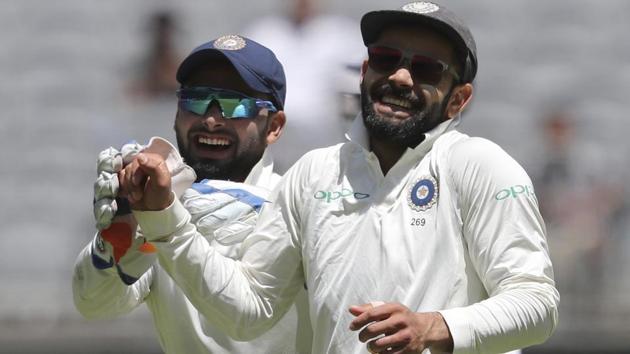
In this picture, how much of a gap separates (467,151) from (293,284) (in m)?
0.57

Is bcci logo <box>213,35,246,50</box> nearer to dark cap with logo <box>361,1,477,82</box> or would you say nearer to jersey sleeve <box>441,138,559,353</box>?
dark cap with logo <box>361,1,477,82</box>

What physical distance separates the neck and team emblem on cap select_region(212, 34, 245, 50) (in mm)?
789

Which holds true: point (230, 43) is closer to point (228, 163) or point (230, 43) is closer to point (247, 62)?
point (247, 62)

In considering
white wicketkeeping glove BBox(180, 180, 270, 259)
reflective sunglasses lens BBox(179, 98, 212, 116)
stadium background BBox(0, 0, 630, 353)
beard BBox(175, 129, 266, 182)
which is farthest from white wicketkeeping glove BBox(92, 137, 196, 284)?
stadium background BBox(0, 0, 630, 353)

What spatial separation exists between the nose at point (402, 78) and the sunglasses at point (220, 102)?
2.44 ft

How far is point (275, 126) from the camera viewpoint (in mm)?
4312

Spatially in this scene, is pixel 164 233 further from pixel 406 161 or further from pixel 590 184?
pixel 590 184

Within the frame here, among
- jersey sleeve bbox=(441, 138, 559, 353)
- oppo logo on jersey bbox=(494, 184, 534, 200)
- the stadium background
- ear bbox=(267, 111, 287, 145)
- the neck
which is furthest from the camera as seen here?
the stadium background

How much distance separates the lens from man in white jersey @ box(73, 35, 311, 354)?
12.8 ft

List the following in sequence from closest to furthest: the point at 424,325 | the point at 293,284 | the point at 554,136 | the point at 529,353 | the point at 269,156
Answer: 1. the point at 424,325
2. the point at 293,284
3. the point at 269,156
4. the point at 529,353
5. the point at 554,136

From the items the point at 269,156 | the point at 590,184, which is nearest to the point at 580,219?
the point at 590,184

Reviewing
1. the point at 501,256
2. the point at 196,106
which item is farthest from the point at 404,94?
the point at 196,106

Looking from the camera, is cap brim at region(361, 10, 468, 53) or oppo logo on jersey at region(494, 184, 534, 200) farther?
cap brim at region(361, 10, 468, 53)

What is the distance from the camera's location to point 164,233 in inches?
135
